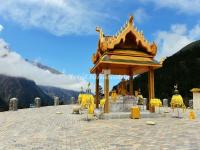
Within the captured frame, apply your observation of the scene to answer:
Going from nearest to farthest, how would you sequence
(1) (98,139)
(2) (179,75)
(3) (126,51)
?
(1) (98,139) → (3) (126,51) → (2) (179,75)

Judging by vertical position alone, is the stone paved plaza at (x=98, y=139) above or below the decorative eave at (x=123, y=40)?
below

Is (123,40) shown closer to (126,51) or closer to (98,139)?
(126,51)

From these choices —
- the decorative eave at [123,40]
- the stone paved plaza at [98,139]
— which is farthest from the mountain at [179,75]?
the stone paved plaza at [98,139]

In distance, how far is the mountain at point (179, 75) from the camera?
61156mm

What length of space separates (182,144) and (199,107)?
23339 millimetres

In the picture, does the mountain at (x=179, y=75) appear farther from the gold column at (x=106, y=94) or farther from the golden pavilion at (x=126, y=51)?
the gold column at (x=106, y=94)

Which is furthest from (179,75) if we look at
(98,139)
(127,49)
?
(98,139)

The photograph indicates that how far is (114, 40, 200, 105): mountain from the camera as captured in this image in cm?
6116

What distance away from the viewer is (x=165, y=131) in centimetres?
1270

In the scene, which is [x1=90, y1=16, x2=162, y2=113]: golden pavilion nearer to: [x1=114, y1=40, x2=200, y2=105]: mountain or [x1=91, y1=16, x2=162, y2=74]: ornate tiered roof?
[x1=91, y1=16, x2=162, y2=74]: ornate tiered roof

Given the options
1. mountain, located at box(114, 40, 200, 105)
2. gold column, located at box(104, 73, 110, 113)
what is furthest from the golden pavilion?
mountain, located at box(114, 40, 200, 105)

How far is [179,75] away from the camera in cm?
6619

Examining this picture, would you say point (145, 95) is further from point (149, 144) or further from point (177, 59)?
point (149, 144)

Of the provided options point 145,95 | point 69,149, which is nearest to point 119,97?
point 69,149
